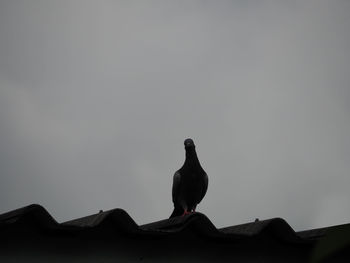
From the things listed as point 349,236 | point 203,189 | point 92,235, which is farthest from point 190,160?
point 349,236

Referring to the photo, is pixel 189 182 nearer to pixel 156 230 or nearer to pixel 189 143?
pixel 189 143

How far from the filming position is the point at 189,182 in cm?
615

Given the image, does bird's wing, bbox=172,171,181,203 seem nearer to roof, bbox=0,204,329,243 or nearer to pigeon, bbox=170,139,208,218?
pigeon, bbox=170,139,208,218

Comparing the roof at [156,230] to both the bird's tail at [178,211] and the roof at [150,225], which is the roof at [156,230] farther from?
the bird's tail at [178,211]

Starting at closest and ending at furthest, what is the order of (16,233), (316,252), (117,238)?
(316,252)
(16,233)
(117,238)

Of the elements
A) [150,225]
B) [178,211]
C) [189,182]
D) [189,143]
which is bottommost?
[178,211]

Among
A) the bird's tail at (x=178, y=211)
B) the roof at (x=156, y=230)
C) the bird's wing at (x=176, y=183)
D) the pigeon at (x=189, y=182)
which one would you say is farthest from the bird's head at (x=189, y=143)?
the roof at (x=156, y=230)

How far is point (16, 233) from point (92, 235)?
0.54m

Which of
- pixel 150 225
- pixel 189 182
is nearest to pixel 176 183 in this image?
pixel 189 182

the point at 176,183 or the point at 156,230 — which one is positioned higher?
the point at 176,183

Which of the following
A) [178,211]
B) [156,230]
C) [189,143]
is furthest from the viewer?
[178,211]

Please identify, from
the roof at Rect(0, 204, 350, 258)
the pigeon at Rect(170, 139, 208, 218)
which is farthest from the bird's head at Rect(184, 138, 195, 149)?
the roof at Rect(0, 204, 350, 258)

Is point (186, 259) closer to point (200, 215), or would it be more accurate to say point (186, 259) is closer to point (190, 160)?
point (200, 215)

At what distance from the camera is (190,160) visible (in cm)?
622
